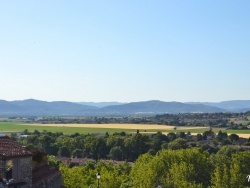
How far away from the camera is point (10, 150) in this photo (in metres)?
28.5

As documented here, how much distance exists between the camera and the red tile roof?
27656 mm

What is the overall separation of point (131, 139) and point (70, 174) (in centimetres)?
6862

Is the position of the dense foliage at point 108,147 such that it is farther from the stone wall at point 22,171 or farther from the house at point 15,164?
the house at point 15,164

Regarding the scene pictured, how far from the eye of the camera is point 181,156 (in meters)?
64.3

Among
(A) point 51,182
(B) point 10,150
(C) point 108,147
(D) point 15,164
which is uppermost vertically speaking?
(B) point 10,150

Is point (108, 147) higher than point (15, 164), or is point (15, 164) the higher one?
point (15, 164)

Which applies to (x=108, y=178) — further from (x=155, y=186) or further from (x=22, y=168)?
(x=22, y=168)

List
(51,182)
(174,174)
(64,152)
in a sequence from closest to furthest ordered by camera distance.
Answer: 1. (51,182)
2. (174,174)
3. (64,152)

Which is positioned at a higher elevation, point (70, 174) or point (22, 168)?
point (22, 168)

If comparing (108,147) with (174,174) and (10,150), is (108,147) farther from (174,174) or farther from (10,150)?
(10,150)

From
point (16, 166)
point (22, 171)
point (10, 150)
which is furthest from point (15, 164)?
point (10, 150)

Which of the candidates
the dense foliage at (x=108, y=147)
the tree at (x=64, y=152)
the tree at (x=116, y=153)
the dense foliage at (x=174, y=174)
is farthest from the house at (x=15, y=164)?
the tree at (x=64, y=152)

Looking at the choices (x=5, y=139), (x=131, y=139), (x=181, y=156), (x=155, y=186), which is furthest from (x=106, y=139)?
(x=5, y=139)

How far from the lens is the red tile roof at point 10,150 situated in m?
27.7
